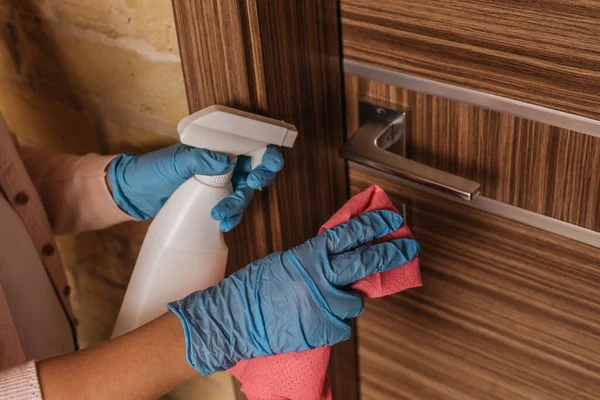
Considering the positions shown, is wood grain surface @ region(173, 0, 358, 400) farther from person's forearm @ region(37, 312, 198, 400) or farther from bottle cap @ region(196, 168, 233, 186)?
person's forearm @ region(37, 312, 198, 400)

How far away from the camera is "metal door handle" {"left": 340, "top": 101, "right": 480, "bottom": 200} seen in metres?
0.85

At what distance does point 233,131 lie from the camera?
2.66 feet

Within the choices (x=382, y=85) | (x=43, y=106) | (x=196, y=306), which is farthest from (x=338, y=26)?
(x=43, y=106)

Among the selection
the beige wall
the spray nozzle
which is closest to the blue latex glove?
the spray nozzle

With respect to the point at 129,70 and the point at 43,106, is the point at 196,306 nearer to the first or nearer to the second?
the point at 129,70

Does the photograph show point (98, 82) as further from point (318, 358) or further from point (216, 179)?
point (318, 358)

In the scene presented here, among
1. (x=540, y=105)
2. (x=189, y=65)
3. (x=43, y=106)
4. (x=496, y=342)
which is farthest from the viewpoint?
(x=43, y=106)

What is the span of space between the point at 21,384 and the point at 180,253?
21 centimetres

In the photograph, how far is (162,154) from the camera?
37.1 inches

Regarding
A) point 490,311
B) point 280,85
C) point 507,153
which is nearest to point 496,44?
point 507,153

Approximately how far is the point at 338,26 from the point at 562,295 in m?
0.40

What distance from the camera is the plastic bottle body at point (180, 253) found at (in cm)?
86

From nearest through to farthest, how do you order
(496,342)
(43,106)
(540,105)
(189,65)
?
(540,105)
(189,65)
(496,342)
(43,106)

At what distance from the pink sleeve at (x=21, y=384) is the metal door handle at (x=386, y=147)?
421mm
